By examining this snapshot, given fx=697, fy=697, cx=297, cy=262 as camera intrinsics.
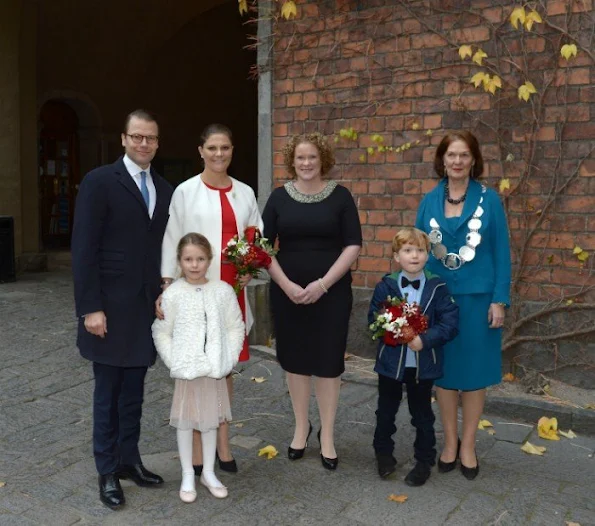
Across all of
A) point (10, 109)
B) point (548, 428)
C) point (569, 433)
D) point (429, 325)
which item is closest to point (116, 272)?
point (429, 325)

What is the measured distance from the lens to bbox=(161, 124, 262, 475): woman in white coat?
376 centimetres

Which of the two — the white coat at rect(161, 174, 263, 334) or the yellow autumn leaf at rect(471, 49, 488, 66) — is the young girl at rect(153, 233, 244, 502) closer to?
the white coat at rect(161, 174, 263, 334)

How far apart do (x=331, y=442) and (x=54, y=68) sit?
35.9 feet

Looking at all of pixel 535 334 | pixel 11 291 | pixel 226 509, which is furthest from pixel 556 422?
pixel 11 291

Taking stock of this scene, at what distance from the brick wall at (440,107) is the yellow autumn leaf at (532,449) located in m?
1.38

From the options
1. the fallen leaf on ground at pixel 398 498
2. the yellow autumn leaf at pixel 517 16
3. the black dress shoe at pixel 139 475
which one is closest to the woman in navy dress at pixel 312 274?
the fallen leaf on ground at pixel 398 498

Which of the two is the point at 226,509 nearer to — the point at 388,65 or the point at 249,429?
the point at 249,429

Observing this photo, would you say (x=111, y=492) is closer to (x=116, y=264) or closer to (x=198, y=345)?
A: (x=198, y=345)

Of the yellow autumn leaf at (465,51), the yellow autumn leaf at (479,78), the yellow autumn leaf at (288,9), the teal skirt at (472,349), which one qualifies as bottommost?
the teal skirt at (472,349)

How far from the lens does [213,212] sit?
3.83m

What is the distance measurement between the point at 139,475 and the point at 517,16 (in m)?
4.06

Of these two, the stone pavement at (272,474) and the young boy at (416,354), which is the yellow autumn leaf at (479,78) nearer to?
the young boy at (416,354)

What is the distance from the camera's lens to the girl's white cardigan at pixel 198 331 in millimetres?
3504

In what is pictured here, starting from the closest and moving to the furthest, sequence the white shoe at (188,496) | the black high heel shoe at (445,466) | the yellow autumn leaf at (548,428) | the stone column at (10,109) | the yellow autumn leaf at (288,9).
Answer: the white shoe at (188,496)
the black high heel shoe at (445,466)
the yellow autumn leaf at (548,428)
the yellow autumn leaf at (288,9)
the stone column at (10,109)
